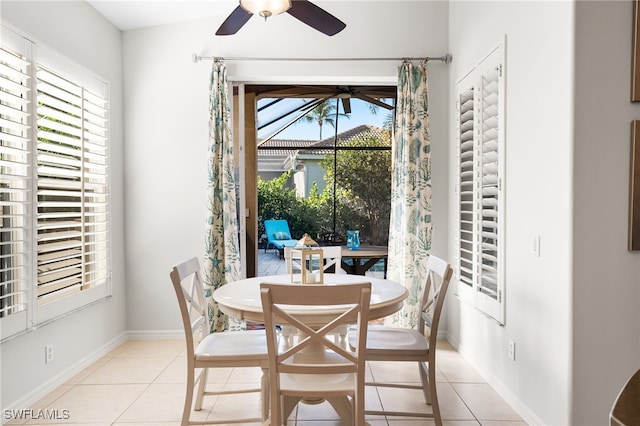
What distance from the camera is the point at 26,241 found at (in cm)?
262

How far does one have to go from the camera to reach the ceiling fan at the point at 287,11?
215 cm

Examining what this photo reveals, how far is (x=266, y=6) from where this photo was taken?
2.15m

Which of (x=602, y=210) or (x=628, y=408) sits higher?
(x=602, y=210)

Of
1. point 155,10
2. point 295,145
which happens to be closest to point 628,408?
point 155,10

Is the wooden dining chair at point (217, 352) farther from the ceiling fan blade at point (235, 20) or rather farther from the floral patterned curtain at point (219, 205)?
the ceiling fan blade at point (235, 20)

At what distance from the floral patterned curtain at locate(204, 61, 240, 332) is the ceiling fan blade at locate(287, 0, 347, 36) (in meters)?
1.57

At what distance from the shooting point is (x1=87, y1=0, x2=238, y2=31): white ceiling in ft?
11.6

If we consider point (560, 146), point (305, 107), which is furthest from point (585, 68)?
point (305, 107)

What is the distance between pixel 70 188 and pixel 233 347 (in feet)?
5.88

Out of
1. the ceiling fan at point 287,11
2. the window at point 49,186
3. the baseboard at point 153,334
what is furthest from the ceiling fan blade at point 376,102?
the baseboard at point 153,334

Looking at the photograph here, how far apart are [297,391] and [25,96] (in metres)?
2.37

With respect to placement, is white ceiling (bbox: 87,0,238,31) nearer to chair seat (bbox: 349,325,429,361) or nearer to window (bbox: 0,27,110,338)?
window (bbox: 0,27,110,338)

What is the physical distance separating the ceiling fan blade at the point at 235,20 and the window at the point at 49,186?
4.00 ft

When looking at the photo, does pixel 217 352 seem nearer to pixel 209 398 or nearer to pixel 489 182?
pixel 209 398
